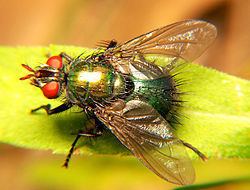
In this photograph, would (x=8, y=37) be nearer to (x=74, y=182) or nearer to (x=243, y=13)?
(x=74, y=182)

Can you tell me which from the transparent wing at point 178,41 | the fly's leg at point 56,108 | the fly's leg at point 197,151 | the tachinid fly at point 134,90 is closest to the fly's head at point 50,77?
the tachinid fly at point 134,90

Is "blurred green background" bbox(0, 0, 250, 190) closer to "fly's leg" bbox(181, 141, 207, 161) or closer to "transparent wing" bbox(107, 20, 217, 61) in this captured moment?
"transparent wing" bbox(107, 20, 217, 61)

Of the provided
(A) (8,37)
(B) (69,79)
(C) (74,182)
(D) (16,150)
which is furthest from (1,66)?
(A) (8,37)

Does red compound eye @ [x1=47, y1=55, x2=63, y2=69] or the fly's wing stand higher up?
red compound eye @ [x1=47, y1=55, x2=63, y2=69]

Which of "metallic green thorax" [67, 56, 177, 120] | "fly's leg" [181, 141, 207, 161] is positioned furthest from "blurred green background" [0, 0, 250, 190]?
"fly's leg" [181, 141, 207, 161]

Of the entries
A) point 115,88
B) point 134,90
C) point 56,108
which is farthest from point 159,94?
point 56,108

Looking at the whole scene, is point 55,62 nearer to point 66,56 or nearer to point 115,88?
point 66,56
